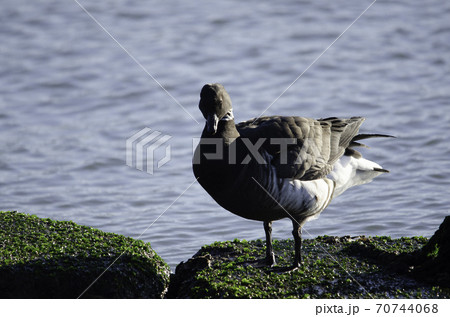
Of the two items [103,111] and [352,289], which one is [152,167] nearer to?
[103,111]

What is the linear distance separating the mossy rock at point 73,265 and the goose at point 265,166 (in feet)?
3.67

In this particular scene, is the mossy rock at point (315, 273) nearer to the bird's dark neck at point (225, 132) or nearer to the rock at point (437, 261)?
the rock at point (437, 261)

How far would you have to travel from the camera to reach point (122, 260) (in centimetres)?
692

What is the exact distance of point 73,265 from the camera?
671 centimetres

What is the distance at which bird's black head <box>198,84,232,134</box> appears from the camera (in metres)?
6.93

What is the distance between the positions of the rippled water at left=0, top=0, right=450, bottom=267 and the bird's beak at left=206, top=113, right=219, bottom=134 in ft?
9.68

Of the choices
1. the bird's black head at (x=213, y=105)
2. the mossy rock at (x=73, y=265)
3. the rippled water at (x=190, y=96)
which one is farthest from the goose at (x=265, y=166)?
the rippled water at (x=190, y=96)

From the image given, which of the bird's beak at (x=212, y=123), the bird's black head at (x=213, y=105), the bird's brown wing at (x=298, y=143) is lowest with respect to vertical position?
the bird's brown wing at (x=298, y=143)

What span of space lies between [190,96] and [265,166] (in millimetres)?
8045

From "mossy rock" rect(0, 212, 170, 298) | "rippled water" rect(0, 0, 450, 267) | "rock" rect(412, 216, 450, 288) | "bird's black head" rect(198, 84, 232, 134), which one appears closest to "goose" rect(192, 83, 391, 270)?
"bird's black head" rect(198, 84, 232, 134)

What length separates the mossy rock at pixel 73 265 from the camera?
257 inches

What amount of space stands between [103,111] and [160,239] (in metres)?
5.41
